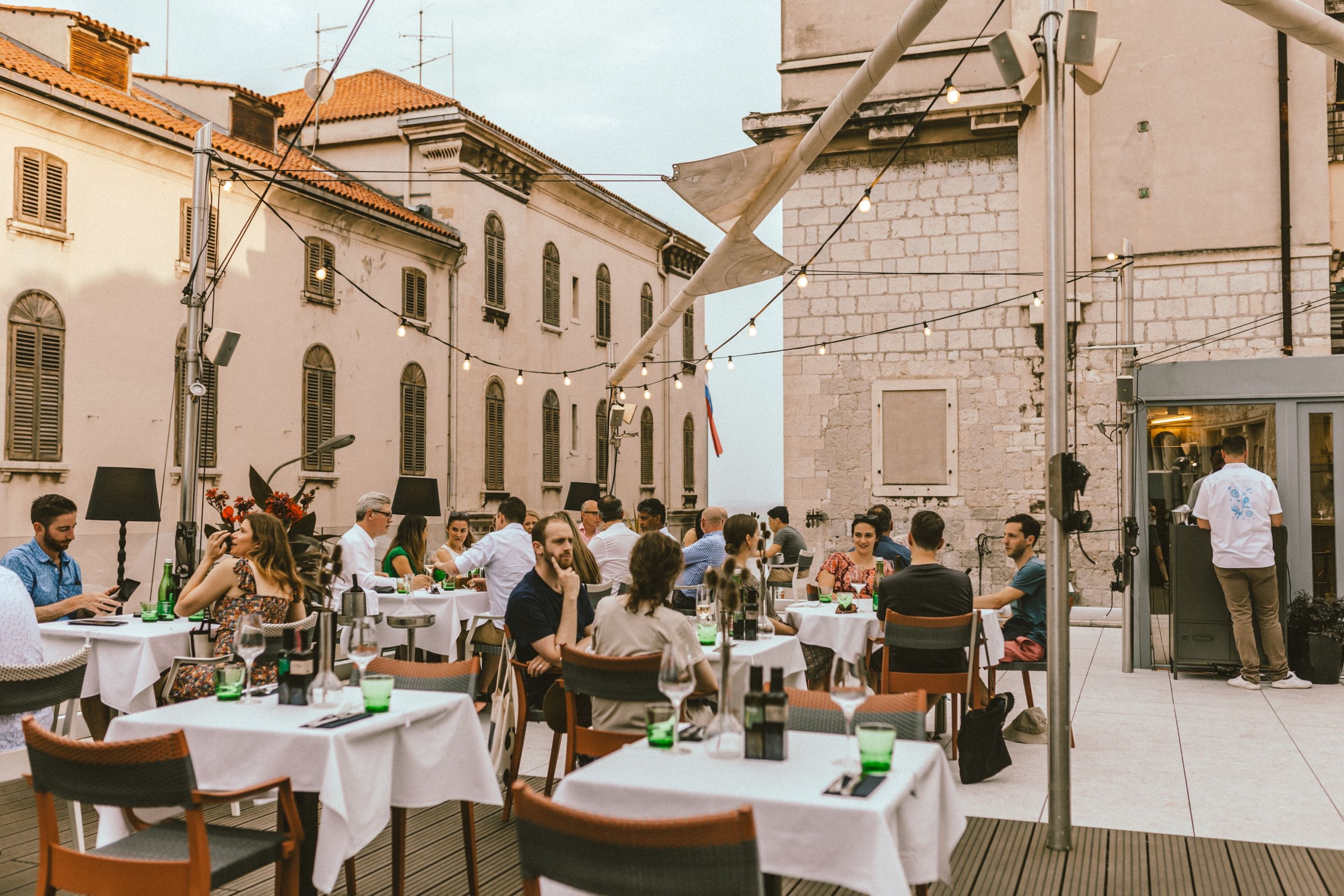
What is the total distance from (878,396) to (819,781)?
12530 mm

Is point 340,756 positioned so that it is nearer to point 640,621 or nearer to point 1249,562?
point 640,621

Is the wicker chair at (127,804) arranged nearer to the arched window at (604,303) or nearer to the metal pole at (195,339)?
the metal pole at (195,339)

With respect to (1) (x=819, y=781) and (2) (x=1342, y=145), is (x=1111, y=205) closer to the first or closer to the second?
(2) (x=1342, y=145)

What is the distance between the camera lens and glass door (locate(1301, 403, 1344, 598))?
9414 millimetres

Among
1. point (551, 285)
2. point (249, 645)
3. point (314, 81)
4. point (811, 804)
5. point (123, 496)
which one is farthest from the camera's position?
point (551, 285)

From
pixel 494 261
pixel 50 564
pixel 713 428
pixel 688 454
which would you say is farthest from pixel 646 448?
pixel 50 564

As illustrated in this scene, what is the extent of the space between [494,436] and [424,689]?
57.1ft

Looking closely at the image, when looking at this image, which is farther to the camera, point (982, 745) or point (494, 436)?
point (494, 436)

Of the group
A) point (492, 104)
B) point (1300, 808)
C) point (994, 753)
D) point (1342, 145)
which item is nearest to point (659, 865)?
point (994, 753)

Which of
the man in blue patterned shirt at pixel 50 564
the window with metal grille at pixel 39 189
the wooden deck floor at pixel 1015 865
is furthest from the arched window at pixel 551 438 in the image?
the wooden deck floor at pixel 1015 865

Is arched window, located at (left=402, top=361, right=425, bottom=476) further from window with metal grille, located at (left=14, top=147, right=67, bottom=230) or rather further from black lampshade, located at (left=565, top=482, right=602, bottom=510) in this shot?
window with metal grille, located at (left=14, top=147, right=67, bottom=230)

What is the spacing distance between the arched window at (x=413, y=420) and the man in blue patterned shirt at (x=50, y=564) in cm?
1224

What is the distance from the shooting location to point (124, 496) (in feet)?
34.5

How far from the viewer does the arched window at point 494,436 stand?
2133 cm
